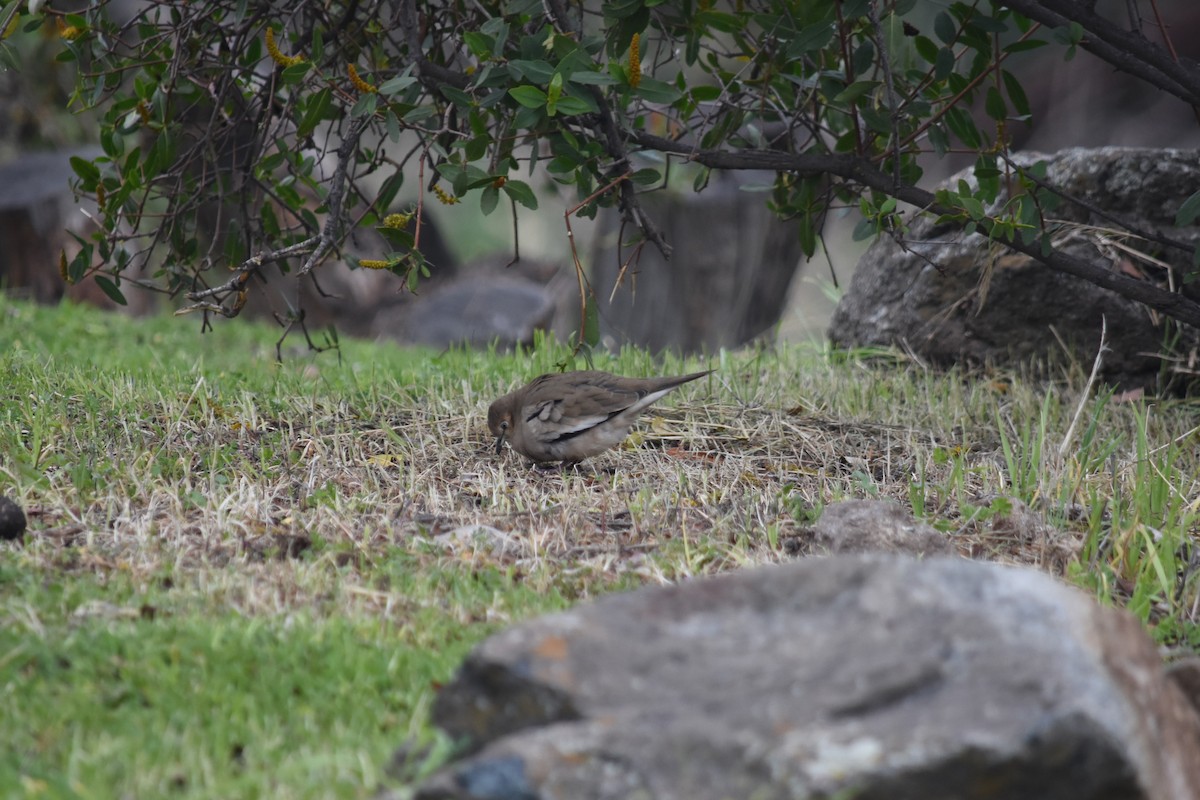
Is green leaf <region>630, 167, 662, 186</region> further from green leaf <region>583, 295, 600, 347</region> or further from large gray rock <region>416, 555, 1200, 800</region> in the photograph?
large gray rock <region>416, 555, 1200, 800</region>

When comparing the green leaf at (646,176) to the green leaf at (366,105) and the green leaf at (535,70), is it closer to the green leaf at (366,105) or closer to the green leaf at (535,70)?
the green leaf at (535,70)

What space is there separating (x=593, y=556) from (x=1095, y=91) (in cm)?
1408

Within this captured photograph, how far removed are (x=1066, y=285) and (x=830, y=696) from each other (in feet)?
16.3

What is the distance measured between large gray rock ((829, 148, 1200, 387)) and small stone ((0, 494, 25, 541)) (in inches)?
177

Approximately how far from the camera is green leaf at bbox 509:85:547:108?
4355 millimetres

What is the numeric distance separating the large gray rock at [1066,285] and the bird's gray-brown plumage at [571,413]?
6.73 feet

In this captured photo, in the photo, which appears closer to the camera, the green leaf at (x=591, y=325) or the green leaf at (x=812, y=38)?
the green leaf at (x=812, y=38)

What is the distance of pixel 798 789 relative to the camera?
2271 millimetres

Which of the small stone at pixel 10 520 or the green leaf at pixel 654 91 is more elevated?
the green leaf at pixel 654 91

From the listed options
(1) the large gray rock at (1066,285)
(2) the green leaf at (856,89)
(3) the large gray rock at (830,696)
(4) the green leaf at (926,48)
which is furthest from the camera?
(1) the large gray rock at (1066,285)

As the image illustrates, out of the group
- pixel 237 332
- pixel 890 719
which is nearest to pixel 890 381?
pixel 890 719

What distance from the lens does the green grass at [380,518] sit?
9.58 ft

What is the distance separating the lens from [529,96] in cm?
440

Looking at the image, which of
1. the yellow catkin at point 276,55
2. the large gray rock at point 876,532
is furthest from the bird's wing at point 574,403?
the yellow catkin at point 276,55
